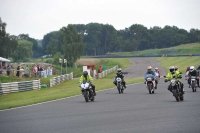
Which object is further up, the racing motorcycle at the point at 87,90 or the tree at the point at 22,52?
the tree at the point at 22,52

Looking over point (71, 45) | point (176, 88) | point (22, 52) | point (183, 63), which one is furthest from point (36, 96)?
point (22, 52)

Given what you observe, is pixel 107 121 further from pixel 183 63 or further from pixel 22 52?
pixel 22 52

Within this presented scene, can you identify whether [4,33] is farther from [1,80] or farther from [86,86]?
[86,86]

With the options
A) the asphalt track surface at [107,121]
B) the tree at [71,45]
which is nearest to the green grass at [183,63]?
the tree at [71,45]

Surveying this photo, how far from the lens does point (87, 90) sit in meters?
22.6

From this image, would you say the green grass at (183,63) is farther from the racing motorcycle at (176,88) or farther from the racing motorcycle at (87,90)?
the racing motorcycle at (176,88)

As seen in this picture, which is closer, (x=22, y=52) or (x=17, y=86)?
(x=17, y=86)

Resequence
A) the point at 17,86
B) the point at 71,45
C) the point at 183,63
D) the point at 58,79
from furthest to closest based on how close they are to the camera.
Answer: the point at 71,45 → the point at 183,63 → the point at 58,79 → the point at 17,86

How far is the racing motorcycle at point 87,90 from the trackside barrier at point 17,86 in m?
15.3

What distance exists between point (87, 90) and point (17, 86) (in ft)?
57.3

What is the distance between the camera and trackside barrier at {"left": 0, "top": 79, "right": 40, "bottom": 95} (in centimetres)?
3711

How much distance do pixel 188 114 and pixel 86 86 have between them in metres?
8.11

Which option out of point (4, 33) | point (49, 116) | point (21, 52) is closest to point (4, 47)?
point (4, 33)

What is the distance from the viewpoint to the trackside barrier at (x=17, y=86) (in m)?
37.1
